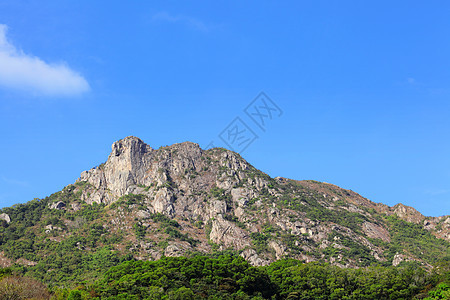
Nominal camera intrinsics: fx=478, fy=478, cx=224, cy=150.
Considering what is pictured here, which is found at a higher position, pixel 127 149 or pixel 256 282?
pixel 127 149

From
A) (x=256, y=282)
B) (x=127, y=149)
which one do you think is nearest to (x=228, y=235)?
(x=127, y=149)

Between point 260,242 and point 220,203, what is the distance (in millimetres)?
27463

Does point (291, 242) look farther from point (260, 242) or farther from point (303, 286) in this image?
point (303, 286)

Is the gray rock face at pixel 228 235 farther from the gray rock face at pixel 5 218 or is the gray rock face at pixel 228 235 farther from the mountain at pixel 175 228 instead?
the gray rock face at pixel 5 218

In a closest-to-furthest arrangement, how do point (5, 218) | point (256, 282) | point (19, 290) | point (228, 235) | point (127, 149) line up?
point (19, 290)
point (256, 282)
point (228, 235)
point (5, 218)
point (127, 149)

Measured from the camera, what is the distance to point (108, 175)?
645 ft

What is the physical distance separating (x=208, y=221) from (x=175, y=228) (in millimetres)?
14071

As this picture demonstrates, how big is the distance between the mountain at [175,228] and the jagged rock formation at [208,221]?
391 mm

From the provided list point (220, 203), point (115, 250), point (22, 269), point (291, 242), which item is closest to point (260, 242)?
point (291, 242)

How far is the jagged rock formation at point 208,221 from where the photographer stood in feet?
527

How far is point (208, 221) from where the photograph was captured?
181 m

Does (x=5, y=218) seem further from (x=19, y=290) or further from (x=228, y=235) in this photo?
(x=19, y=290)

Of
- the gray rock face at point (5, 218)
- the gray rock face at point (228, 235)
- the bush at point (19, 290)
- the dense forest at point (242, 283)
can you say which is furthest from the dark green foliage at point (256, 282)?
the gray rock face at point (5, 218)

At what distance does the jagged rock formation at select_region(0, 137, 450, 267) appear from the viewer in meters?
160
